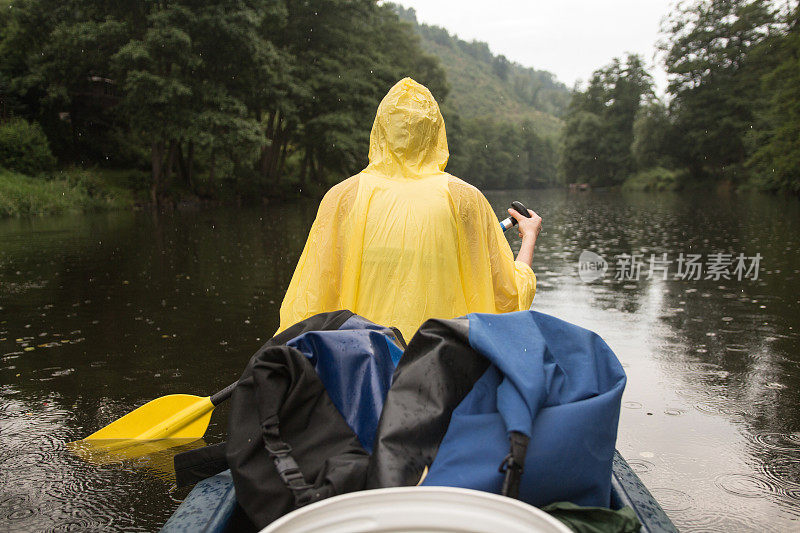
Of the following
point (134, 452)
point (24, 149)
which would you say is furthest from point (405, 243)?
point (24, 149)

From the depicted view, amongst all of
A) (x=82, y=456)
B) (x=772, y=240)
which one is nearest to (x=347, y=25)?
(x=772, y=240)

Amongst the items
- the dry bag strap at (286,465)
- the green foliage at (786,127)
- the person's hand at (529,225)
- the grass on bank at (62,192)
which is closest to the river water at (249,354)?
the person's hand at (529,225)

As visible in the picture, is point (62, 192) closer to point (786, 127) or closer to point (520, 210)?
point (520, 210)

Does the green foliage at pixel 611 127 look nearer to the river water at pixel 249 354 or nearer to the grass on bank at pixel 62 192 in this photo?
the grass on bank at pixel 62 192

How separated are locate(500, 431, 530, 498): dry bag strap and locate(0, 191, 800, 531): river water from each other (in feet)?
6.35

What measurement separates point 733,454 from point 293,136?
3448 cm

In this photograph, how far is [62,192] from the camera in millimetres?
24547

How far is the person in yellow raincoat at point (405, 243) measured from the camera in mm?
2256

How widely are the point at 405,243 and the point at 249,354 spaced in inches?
147

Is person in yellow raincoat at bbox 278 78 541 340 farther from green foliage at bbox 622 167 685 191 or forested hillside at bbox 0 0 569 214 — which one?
green foliage at bbox 622 167 685 191

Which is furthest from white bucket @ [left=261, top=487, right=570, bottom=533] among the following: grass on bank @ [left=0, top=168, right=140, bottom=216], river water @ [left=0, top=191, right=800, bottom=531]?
grass on bank @ [left=0, top=168, right=140, bottom=216]

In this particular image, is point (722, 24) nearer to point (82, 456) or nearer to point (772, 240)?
point (772, 240)

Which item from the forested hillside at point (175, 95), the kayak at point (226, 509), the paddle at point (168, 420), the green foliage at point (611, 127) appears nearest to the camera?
the kayak at point (226, 509)

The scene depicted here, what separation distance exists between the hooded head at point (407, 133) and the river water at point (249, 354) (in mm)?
1915
